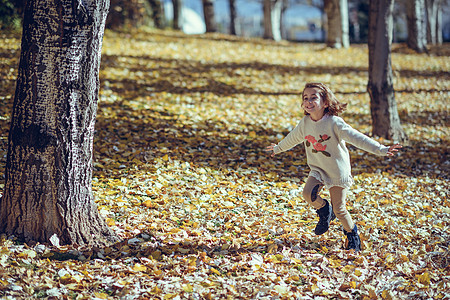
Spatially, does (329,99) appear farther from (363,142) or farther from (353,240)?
(353,240)

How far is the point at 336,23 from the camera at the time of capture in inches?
719

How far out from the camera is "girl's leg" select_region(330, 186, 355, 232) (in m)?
4.20

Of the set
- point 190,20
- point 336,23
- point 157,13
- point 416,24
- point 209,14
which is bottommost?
point 416,24

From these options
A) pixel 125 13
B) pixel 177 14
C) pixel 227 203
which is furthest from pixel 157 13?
pixel 227 203

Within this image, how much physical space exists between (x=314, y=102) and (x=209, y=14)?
1895cm

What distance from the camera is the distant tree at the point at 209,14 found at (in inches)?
853

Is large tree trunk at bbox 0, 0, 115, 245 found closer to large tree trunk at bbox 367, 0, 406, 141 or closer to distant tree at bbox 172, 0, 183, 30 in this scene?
large tree trunk at bbox 367, 0, 406, 141

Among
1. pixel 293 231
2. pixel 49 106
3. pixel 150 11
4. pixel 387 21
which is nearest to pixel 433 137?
pixel 387 21

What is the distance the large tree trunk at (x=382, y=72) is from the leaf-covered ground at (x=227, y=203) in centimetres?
61

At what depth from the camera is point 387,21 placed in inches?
328

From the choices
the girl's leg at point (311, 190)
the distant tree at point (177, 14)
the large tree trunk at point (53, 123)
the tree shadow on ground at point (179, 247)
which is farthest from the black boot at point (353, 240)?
the distant tree at point (177, 14)

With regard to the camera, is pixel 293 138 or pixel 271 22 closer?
pixel 293 138

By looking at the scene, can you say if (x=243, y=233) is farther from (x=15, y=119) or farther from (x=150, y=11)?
(x=150, y=11)

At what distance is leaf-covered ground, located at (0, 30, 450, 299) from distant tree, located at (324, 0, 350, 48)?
6864 mm
